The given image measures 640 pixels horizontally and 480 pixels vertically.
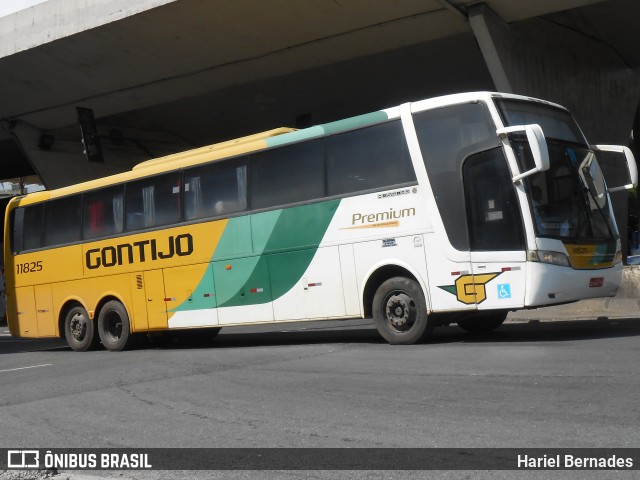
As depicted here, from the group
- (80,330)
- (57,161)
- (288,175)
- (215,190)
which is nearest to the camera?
(288,175)

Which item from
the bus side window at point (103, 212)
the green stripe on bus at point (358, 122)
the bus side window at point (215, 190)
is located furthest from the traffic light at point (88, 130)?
the green stripe on bus at point (358, 122)

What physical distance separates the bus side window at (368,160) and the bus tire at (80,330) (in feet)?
20.1

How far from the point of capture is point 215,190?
1347cm

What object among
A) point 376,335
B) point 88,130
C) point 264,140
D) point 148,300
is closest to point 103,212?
point 148,300

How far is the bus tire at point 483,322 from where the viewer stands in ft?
41.5

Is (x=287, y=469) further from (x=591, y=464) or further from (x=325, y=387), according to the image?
(x=325, y=387)

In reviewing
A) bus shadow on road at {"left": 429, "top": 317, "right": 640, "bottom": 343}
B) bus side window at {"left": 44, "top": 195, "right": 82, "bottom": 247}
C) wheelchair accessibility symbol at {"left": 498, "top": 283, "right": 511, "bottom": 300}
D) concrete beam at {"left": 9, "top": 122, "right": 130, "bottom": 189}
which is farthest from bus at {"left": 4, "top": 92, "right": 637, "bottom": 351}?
concrete beam at {"left": 9, "top": 122, "right": 130, "bottom": 189}

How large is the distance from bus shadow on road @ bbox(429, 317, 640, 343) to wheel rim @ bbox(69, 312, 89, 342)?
21.3 feet

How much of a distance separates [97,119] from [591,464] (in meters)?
25.8

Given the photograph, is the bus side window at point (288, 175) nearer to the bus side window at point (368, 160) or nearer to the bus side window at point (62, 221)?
the bus side window at point (368, 160)

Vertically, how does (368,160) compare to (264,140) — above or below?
below

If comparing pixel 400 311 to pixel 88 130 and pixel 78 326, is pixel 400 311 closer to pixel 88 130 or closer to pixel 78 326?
pixel 78 326

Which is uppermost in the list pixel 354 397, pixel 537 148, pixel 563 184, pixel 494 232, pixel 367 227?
pixel 537 148

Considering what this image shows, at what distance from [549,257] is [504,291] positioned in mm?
666
